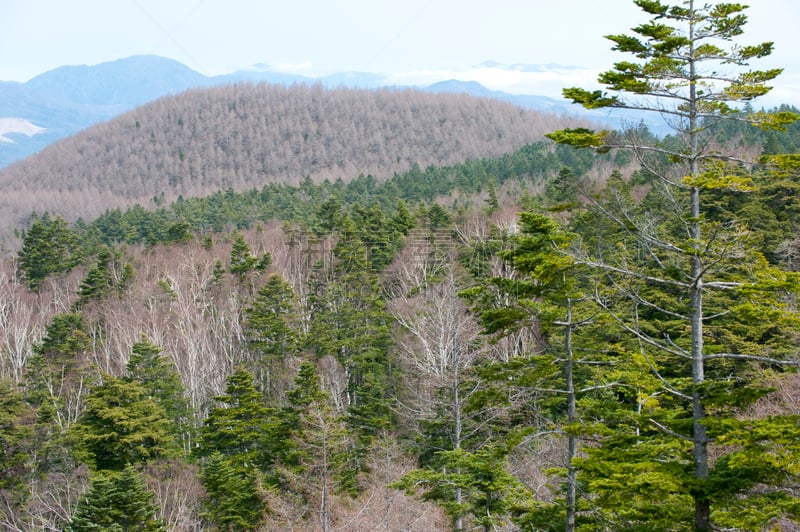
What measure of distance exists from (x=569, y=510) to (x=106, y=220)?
51.5 m

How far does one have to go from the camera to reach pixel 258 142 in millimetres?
110312

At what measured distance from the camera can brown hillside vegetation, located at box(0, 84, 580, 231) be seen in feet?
323

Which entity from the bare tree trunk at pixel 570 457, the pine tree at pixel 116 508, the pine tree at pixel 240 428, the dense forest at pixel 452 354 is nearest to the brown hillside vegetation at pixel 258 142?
the dense forest at pixel 452 354

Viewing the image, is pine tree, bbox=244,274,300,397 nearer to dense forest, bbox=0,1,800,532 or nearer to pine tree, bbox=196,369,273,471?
dense forest, bbox=0,1,800,532

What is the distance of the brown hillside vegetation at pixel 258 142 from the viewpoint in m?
98.4

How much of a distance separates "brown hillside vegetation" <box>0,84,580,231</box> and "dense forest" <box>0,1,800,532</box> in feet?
151

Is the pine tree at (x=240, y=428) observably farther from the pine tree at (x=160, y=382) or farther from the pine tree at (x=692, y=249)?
the pine tree at (x=692, y=249)

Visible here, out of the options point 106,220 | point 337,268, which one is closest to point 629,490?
point 337,268

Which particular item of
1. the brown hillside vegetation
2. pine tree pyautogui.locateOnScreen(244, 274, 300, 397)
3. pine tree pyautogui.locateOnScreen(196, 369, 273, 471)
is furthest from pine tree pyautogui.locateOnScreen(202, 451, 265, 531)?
the brown hillside vegetation

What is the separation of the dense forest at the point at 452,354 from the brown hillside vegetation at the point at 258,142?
4614cm

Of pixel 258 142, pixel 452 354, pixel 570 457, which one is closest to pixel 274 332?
pixel 452 354

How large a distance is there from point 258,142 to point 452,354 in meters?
99.0

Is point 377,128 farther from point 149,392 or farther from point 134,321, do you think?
point 149,392

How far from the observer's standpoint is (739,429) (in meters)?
6.36
